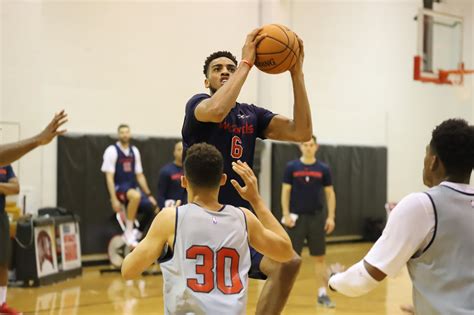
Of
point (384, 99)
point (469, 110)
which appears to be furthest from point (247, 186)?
point (469, 110)

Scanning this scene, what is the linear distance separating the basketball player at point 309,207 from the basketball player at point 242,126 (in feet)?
13.9

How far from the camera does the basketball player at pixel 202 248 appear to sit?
113 inches

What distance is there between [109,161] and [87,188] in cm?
85

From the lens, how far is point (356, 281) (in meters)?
2.65

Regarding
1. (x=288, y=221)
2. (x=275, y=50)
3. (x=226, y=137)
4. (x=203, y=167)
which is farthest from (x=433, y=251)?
(x=288, y=221)

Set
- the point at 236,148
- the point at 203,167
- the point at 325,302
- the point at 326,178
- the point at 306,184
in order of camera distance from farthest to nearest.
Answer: the point at 326,178
the point at 306,184
the point at 325,302
the point at 236,148
the point at 203,167

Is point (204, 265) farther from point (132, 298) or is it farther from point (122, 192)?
point (122, 192)

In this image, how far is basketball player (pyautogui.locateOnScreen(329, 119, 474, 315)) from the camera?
8.31 ft

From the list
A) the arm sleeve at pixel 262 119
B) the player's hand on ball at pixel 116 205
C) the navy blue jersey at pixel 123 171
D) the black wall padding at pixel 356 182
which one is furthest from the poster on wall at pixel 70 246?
the arm sleeve at pixel 262 119

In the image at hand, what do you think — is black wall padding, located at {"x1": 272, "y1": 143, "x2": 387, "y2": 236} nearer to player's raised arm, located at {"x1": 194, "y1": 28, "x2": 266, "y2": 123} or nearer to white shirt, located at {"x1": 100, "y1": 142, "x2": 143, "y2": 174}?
white shirt, located at {"x1": 100, "y1": 142, "x2": 143, "y2": 174}

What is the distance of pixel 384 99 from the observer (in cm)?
1591

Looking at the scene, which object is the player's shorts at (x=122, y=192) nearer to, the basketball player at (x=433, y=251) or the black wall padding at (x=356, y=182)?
the black wall padding at (x=356, y=182)

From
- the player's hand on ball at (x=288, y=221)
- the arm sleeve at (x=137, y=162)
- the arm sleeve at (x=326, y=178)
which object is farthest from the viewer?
the arm sleeve at (x=137, y=162)

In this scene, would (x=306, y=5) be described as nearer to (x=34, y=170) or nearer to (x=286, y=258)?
(x=34, y=170)
